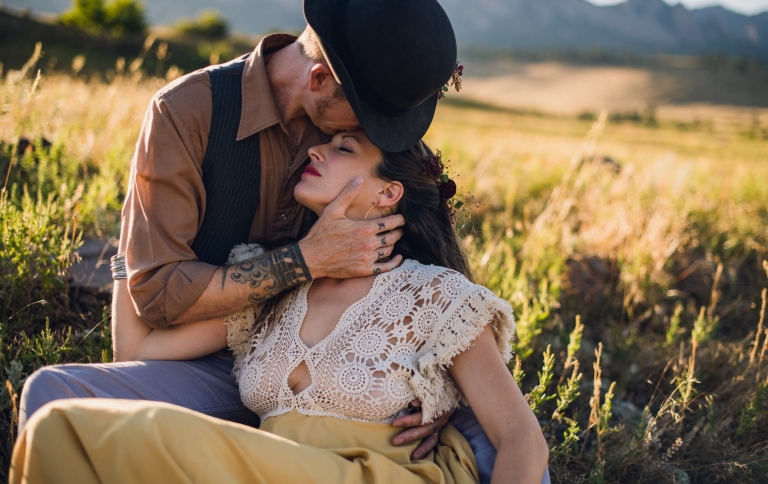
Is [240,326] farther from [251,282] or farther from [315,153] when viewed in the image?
[315,153]

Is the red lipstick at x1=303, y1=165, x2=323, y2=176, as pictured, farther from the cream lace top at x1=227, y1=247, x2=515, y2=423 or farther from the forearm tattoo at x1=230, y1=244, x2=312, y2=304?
the cream lace top at x1=227, y1=247, x2=515, y2=423

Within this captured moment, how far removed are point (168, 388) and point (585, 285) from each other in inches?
138

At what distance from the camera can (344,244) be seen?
239cm

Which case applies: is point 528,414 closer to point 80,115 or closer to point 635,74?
point 80,115

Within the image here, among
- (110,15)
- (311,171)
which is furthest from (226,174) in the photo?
(110,15)

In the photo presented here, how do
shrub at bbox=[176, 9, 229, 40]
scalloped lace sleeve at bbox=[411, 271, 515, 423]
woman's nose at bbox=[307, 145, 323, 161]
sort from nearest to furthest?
scalloped lace sleeve at bbox=[411, 271, 515, 423]
woman's nose at bbox=[307, 145, 323, 161]
shrub at bbox=[176, 9, 229, 40]

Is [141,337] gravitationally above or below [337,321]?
below

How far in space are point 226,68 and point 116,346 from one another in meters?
1.26

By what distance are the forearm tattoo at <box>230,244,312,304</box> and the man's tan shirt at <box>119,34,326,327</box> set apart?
147mm

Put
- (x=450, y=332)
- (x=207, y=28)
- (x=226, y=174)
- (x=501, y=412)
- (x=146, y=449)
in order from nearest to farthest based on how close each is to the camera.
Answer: (x=146, y=449)
(x=501, y=412)
(x=450, y=332)
(x=226, y=174)
(x=207, y=28)

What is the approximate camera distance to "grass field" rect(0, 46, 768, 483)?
2.97 m

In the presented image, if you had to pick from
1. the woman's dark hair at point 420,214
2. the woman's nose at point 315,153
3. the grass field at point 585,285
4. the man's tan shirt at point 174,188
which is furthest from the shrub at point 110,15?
the woman's dark hair at point 420,214

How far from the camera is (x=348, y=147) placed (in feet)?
8.39

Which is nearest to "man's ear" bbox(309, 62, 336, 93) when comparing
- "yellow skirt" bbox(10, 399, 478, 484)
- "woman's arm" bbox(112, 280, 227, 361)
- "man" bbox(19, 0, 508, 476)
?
"man" bbox(19, 0, 508, 476)
